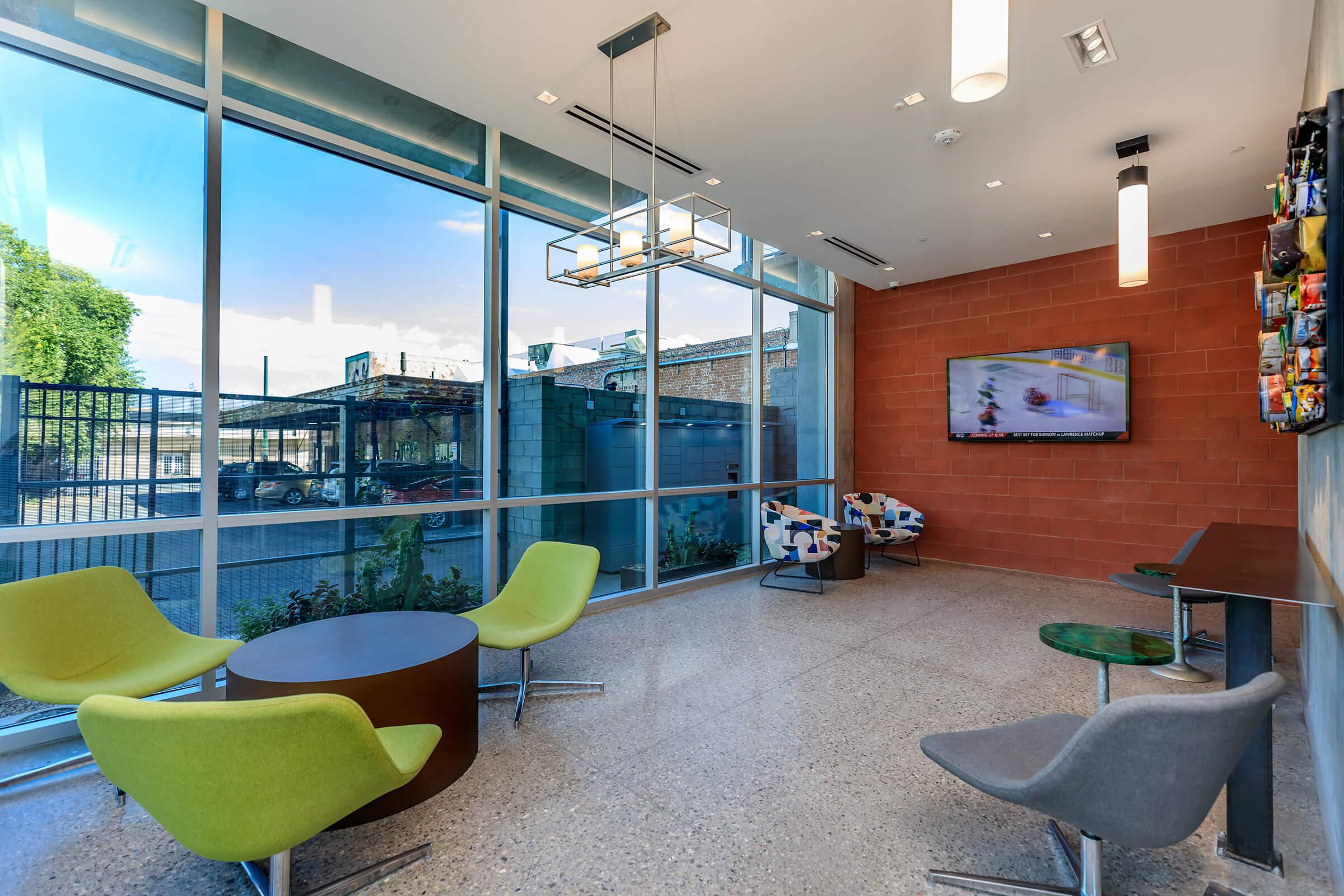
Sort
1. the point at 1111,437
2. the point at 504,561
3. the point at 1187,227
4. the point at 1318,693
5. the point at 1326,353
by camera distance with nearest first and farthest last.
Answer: the point at 1326,353 → the point at 1318,693 → the point at 504,561 → the point at 1187,227 → the point at 1111,437

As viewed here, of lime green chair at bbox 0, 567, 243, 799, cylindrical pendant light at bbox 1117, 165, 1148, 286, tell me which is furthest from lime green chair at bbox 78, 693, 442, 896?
cylindrical pendant light at bbox 1117, 165, 1148, 286

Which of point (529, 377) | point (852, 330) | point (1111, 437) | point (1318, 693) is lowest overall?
point (1318, 693)

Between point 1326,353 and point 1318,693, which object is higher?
point 1326,353

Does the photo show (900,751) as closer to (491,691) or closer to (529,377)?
(491,691)

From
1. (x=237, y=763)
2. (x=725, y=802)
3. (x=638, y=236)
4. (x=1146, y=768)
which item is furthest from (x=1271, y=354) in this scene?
(x=237, y=763)

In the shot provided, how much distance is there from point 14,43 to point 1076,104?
4968mm

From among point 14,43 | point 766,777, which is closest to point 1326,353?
point 766,777

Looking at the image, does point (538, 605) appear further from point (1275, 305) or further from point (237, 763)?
point (1275, 305)

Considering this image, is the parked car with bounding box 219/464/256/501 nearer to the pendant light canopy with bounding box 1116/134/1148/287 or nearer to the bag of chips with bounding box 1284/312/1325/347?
the bag of chips with bounding box 1284/312/1325/347

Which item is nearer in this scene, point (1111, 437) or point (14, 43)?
point (14, 43)

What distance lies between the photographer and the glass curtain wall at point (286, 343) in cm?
276

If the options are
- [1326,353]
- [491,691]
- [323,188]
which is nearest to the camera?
[1326,353]

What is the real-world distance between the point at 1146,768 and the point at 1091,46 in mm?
3055

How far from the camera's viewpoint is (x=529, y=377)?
4.46 metres
